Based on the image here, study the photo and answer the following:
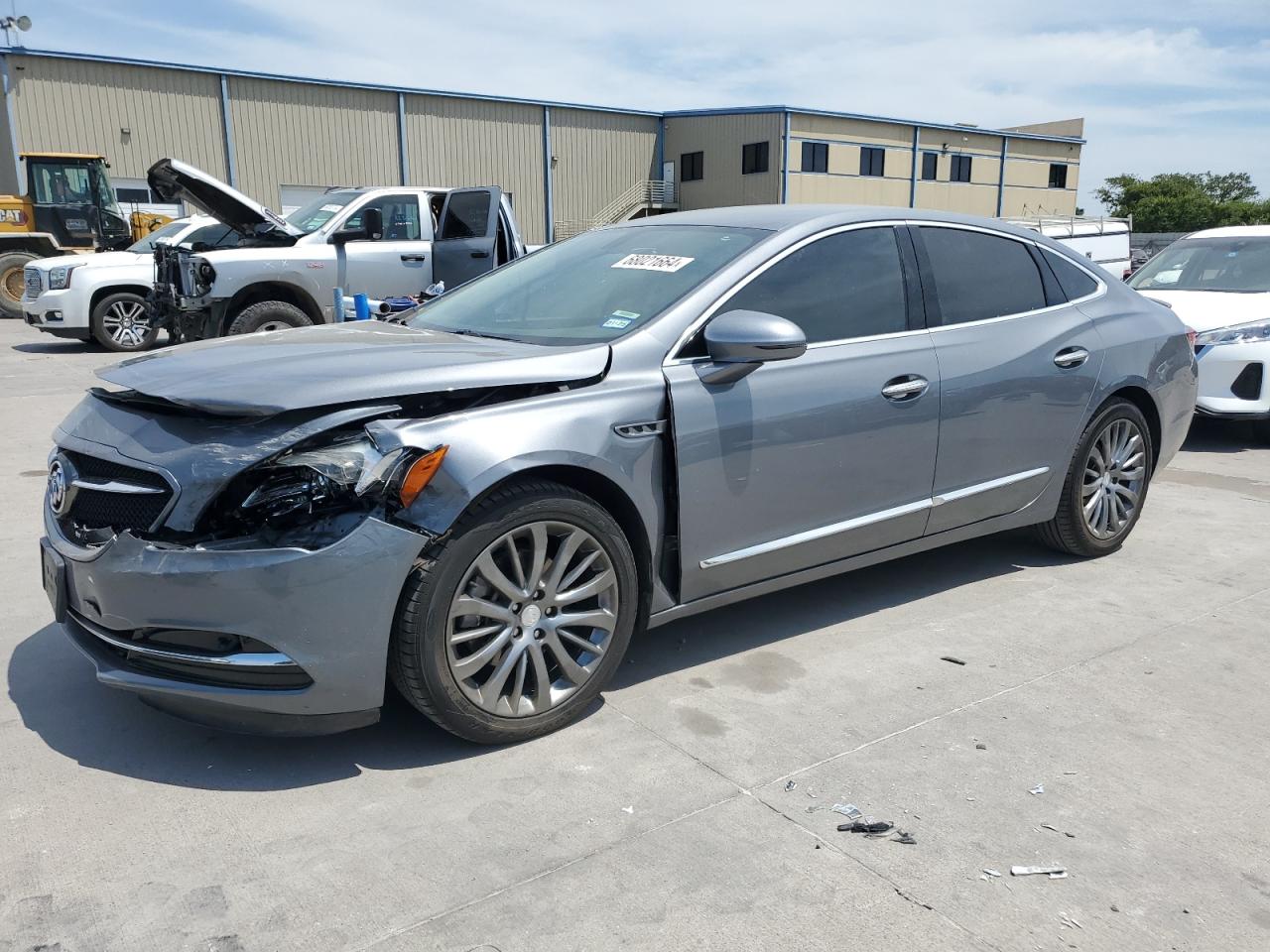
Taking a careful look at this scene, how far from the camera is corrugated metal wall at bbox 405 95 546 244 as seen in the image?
3697cm

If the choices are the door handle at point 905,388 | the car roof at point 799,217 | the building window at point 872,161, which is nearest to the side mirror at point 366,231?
the car roof at point 799,217

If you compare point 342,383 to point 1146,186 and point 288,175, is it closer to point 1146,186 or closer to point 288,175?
point 288,175

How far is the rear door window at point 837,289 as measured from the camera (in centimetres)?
377

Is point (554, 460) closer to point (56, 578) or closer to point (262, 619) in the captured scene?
point (262, 619)

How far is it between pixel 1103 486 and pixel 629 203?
41033 mm

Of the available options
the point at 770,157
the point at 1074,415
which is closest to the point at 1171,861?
the point at 1074,415

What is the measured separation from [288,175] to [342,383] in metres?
35.0

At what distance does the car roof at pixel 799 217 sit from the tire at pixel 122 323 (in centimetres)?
1096

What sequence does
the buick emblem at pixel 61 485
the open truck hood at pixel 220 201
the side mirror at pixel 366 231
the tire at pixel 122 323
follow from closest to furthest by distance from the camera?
the buick emblem at pixel 61 485, the open truck hood at pixel 220 201, the side mirror at pixel 366 231, the tire at pixel 122 323

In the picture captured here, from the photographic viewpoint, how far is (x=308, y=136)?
34750 millimetres

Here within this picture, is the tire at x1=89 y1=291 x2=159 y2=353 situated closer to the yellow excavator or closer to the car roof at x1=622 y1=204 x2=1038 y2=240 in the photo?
the yellow excavator

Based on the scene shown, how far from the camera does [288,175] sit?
3472 centimetres

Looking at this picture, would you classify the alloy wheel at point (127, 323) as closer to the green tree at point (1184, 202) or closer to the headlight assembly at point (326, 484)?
the headlight assembly at point (326, 484)

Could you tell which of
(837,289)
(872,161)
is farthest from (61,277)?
(872,161)
